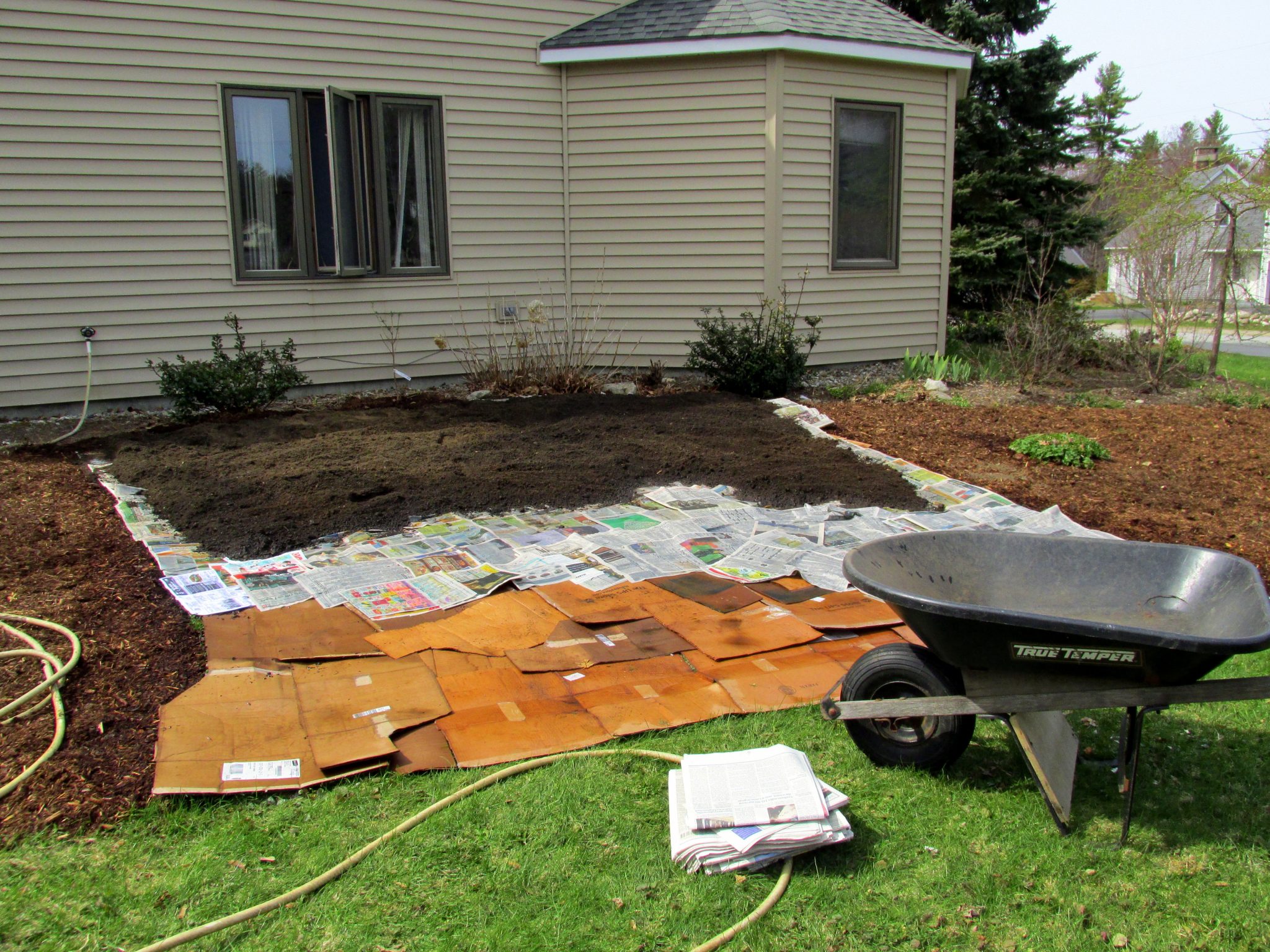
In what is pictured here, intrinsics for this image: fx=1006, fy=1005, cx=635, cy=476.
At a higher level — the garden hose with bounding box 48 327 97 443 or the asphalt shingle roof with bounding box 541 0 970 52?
the asphalt shingle roof with bounding box 541 0 970 52

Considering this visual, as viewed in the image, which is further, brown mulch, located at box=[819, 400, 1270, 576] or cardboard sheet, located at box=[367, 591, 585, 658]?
brown mulch, located at box=[819, 400, 1270, 576]

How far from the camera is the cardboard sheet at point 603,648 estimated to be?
3623 millimetres

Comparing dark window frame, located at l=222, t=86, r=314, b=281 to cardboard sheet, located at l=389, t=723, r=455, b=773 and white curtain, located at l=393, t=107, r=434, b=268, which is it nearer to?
white curtain, located at l=393, t=107, r=434, b=268

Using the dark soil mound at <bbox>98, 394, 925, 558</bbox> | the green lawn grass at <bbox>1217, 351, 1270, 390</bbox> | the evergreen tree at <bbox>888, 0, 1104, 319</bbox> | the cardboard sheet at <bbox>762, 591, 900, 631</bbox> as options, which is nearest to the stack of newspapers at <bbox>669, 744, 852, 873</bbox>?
the cardboard sheet at <bbox>762, 591, 900, 631</bbox>

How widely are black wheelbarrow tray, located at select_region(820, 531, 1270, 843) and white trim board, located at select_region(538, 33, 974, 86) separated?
7142 millimetres

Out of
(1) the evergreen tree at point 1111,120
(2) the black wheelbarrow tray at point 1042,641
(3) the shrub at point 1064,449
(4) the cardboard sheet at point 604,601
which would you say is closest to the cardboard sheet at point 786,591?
(4) the cardboard sheet at point 604,601

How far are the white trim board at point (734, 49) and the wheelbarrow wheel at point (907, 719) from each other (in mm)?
7462

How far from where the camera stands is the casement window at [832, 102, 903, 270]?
9.75 meters

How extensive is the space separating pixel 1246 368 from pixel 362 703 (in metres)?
13.7

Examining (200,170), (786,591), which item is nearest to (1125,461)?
(786,591)

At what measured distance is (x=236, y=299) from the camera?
8562 millimetres

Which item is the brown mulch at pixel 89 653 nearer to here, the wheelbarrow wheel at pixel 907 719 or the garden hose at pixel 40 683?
the garden hose at pixel 40 683

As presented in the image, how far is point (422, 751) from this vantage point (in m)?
2.99

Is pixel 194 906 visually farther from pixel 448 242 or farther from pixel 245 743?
pixel 448 242
